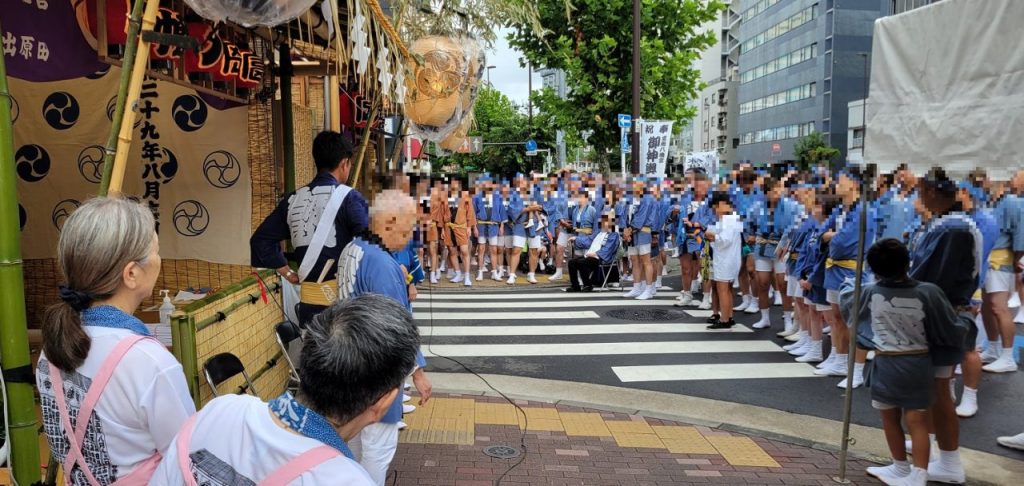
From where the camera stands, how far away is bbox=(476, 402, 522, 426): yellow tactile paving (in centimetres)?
526

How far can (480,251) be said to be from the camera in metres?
14.1

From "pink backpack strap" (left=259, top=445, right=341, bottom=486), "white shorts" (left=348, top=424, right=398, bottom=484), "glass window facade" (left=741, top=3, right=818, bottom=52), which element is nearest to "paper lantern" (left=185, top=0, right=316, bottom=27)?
"white shorts" (left=348, top=424, right=398, bottom=484)

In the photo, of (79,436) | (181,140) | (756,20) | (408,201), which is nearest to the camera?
(79,436)

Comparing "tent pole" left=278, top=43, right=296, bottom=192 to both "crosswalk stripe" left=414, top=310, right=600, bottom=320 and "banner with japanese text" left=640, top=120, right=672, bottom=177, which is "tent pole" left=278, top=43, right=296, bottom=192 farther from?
"banner with japanese text" left=640, top=120, right=672, bottom=177

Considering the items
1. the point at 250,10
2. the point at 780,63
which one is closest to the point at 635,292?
the point at 250,10

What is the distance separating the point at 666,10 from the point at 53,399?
1935cm

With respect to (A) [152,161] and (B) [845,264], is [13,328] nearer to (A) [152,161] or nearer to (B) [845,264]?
(A) [152,161]

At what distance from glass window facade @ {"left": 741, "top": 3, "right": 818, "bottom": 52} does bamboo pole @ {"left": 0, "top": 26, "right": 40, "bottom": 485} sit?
68776mm

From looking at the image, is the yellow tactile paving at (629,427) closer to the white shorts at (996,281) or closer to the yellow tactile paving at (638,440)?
the yellow tactile paving at (638,440)

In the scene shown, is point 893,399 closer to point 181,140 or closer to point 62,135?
point 181,140

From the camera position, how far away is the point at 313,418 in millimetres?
1445

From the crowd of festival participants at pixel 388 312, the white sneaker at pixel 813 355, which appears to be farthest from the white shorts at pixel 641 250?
the white sneaker at pixel 813 355

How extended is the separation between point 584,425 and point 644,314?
500 centimetres

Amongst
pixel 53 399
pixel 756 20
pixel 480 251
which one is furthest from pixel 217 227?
pixel 756 20
